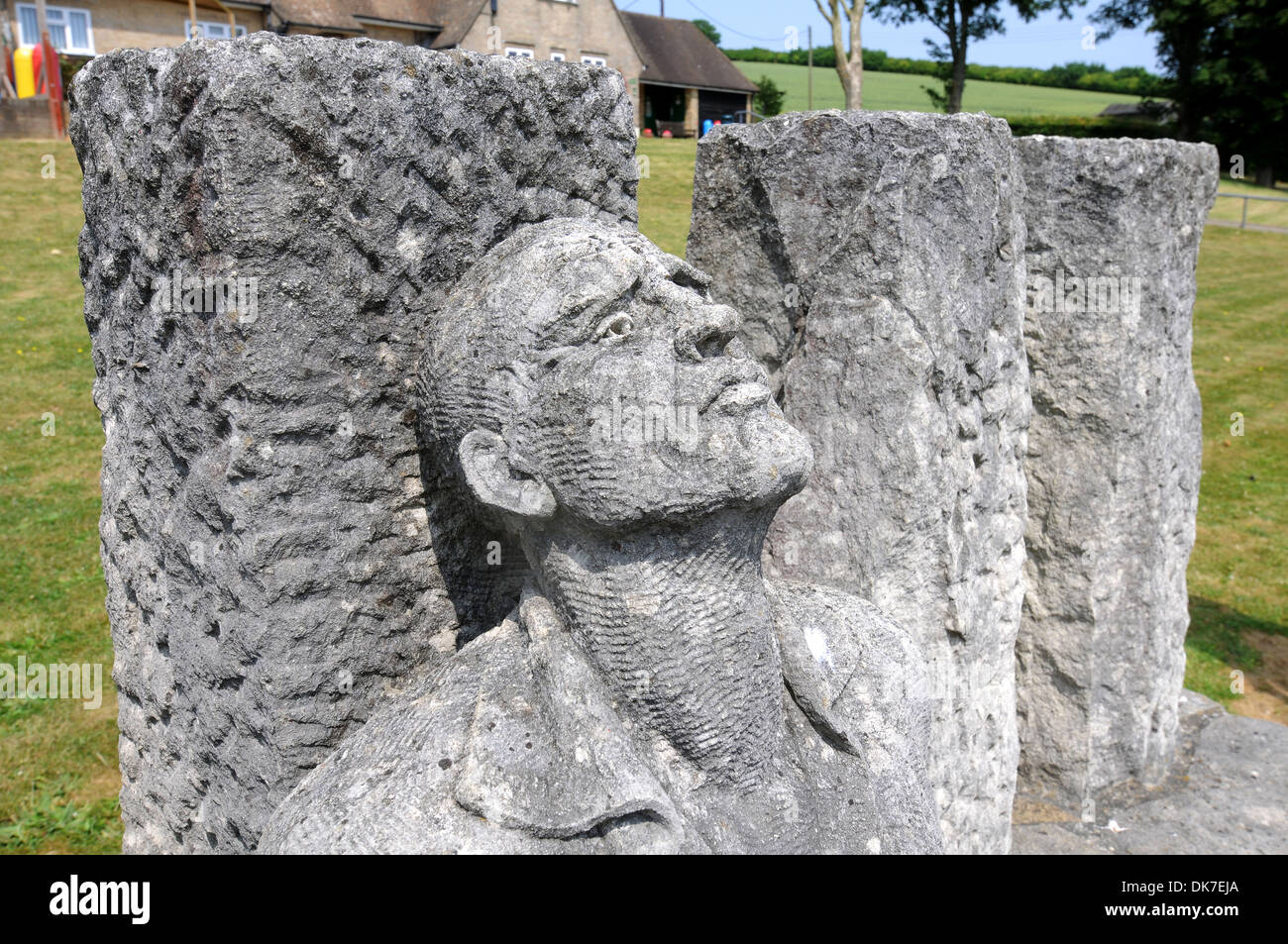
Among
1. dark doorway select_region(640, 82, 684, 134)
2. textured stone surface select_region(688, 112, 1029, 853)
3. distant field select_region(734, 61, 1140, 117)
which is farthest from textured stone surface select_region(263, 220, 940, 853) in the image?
distant field select_region(734, 61, 1140, 117)

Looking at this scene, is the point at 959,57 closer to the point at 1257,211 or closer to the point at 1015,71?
the point at 1257,211

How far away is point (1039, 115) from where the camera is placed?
1234 inches

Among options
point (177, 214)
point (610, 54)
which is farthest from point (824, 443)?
point (610, 54)

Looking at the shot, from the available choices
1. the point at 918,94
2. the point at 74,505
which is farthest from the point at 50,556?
the point at 918,94

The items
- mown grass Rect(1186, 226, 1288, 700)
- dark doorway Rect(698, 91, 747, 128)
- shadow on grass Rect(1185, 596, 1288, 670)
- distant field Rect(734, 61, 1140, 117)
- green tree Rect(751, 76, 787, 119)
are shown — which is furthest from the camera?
distant field Rect(734, 61, 1140, 117)

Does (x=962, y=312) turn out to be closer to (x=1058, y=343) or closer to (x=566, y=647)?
(x=1058, y=343)

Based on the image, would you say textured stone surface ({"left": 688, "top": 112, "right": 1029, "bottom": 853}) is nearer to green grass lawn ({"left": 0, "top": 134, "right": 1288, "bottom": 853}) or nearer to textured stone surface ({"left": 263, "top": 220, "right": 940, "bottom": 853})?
textured stone surface ({"left": 263, "top": 220, "right": 940, "bottom": 853})

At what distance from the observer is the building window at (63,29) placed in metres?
18.8

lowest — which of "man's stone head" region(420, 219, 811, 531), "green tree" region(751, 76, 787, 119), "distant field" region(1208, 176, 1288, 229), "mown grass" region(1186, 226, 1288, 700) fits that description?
"mown grass" region(1186, 226, 1288, 700)

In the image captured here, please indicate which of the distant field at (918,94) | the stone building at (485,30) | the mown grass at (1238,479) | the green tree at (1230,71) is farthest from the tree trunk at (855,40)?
the distant field at (918,94)

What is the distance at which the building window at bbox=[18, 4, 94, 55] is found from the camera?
18.8 m

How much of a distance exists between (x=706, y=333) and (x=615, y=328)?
0.58 feet

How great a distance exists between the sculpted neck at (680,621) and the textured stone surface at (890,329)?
1170 mm

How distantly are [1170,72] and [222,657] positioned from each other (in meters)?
29.7
